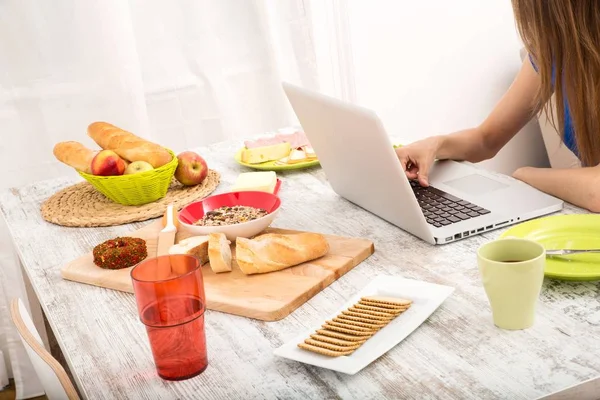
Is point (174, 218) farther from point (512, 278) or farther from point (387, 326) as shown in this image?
point (512, 278)

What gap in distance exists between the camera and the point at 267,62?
116 inches

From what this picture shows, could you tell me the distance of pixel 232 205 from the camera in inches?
60.0

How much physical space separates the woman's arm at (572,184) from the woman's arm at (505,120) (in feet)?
1.02

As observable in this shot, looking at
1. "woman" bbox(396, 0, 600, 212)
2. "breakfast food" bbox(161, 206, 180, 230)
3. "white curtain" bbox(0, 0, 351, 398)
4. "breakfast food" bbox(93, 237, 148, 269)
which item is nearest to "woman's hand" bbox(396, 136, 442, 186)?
"woman" bbox(396, 0, 600, 212)

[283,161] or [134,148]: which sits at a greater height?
[134,148]

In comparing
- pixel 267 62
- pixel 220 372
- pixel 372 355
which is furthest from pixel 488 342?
pixel 267 62

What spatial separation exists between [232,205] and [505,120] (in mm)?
785

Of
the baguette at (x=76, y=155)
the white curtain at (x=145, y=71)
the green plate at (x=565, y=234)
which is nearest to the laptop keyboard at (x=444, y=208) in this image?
the green plate at (x=565, y=234)

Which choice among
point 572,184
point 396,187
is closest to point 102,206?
point 396,187

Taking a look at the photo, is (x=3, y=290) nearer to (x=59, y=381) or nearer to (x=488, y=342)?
(x=59, y=381)

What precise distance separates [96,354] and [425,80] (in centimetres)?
250

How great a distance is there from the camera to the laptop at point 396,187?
1308mm

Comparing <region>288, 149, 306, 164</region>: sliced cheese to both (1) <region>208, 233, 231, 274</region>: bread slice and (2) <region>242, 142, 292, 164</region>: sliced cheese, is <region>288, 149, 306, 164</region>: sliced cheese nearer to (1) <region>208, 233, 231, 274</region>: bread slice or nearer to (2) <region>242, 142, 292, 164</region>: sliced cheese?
(2) <region>242, 142, 292, 164</region>: sliced cheese

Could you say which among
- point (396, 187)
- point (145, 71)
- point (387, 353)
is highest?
point (145, 71)
